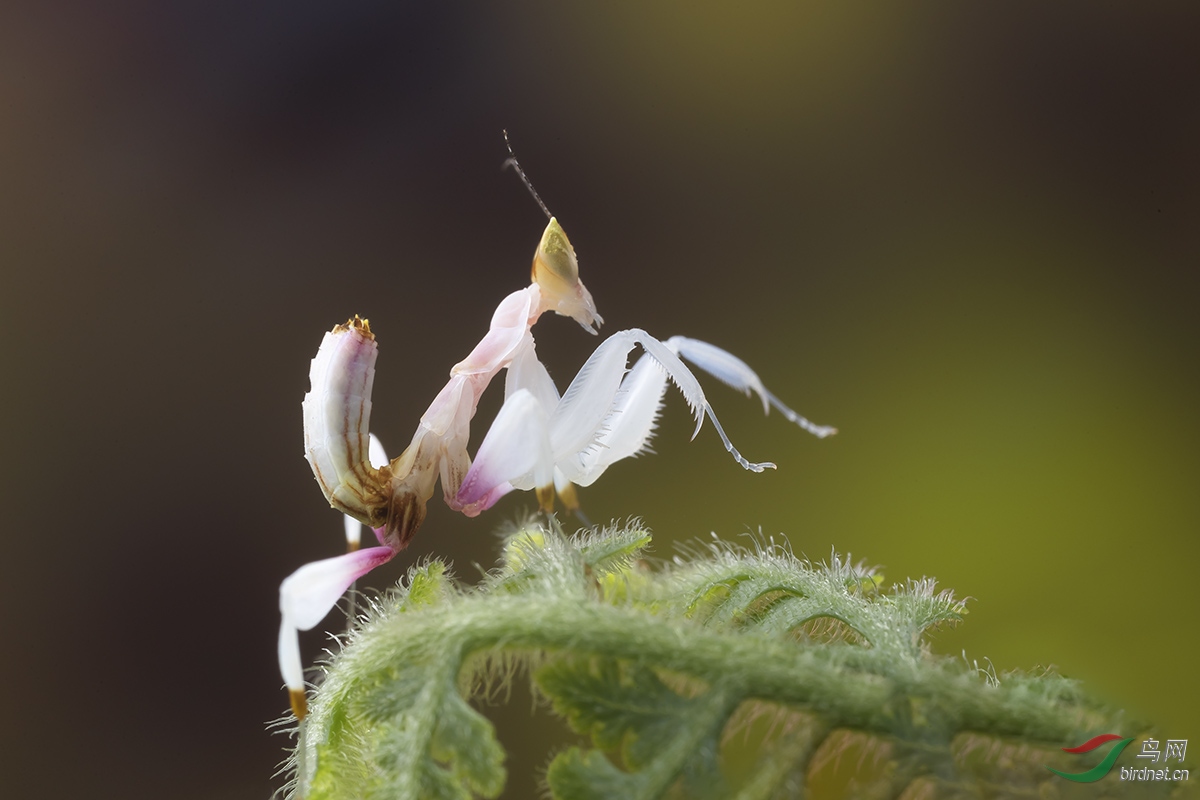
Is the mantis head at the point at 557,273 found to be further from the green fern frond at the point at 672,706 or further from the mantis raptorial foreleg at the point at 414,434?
the green fern frond at the point at 672,706

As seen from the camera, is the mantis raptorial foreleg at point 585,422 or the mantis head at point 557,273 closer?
the mantis raptorial foreleg at point 585,422

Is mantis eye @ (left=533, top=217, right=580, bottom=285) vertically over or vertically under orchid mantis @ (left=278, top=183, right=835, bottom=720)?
over

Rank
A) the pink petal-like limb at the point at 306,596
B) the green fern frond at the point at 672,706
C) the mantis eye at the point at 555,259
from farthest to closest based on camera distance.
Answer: the mantis eye at the point at 555,259 → the pink petal-like limb at the point at 306,596 → the green fern frond at the point at 672,706

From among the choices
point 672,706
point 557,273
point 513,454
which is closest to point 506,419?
point 513,454

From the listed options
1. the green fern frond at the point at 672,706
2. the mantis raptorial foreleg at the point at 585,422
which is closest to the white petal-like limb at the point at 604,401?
the mantis raptorial foreleg at the point at 585,422

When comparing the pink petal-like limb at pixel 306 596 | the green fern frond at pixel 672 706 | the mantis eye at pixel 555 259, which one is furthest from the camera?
the mantis eye at pixel 555 259

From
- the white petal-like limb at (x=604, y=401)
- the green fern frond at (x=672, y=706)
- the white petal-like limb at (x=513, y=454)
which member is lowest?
the green fern frond at (x=672, y=706)

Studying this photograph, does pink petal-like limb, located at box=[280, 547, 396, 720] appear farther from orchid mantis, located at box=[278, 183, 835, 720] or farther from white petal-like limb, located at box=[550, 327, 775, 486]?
white petal-like limb, located at box=[550, 327, 775, 486]

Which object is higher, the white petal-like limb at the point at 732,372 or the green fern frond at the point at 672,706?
the white petal-like limb at the point at 732,372

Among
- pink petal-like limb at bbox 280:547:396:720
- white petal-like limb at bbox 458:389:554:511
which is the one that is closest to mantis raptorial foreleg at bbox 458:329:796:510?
white petal-like limb at bbox 458:389:554:511
